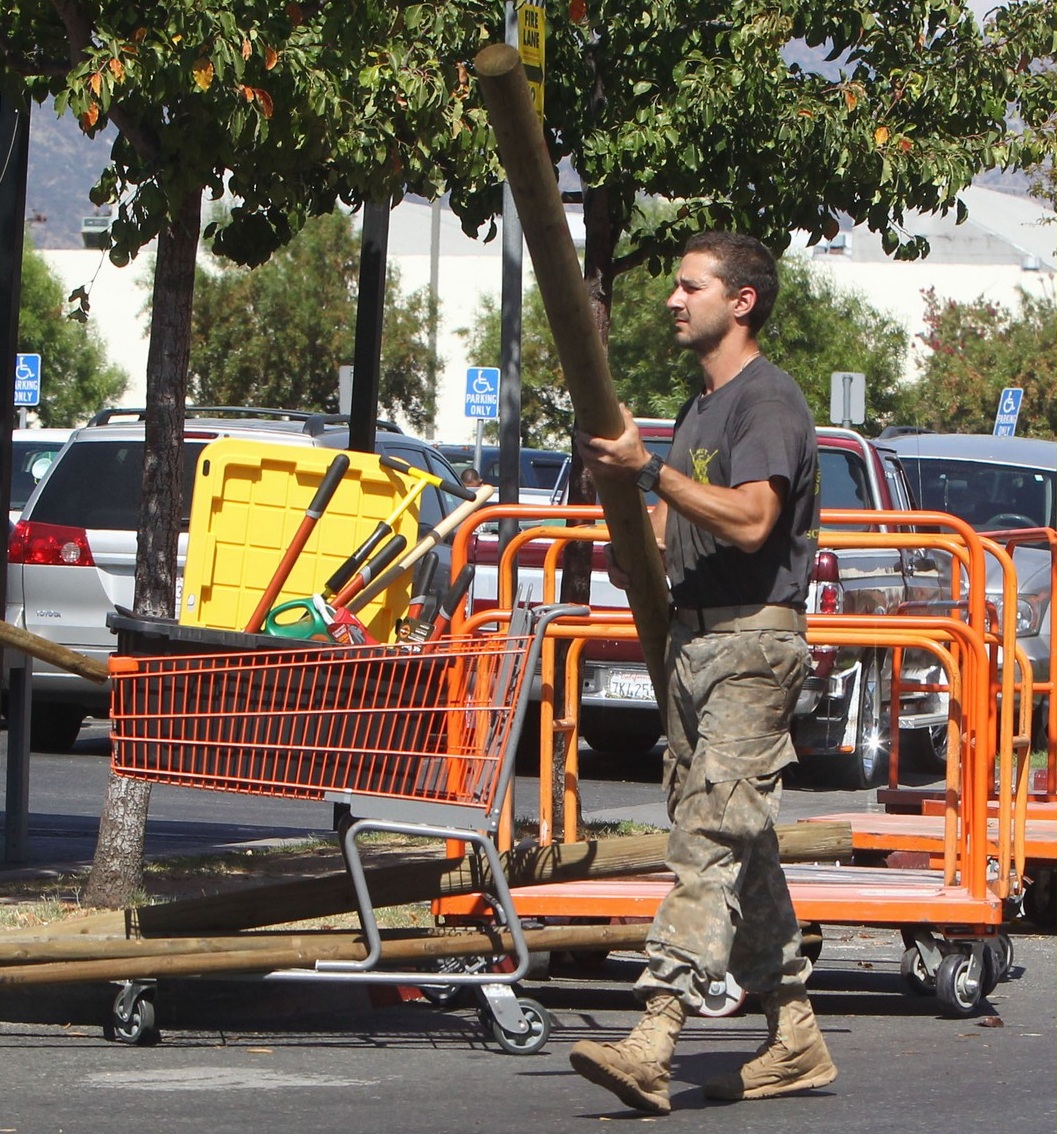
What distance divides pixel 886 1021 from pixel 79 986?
2.50 metres

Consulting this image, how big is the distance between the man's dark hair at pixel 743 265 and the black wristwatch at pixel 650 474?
68cm

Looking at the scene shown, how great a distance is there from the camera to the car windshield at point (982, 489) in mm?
16188

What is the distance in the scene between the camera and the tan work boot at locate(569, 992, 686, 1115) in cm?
493

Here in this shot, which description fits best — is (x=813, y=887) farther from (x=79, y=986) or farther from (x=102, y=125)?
(x=102, y=125)

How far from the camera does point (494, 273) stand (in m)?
60.8

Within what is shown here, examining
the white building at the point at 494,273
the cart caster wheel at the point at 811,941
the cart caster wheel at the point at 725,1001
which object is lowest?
the cart caster wheel at the point at 725,1001

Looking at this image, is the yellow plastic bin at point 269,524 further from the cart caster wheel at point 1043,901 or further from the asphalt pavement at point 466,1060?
the cart caster wheel at point 1043,901

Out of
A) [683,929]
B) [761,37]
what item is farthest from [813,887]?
[761,37]

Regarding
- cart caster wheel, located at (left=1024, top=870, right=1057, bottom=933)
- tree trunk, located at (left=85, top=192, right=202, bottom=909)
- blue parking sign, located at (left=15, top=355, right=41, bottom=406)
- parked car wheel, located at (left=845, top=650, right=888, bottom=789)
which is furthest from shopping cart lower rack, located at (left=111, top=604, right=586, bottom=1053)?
blue parking sign, located at (left=15, top=355, right=41, bottom=406)

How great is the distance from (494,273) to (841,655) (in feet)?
162

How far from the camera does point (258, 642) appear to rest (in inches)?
220

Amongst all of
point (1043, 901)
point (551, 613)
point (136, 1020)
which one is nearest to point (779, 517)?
point (551, 613)

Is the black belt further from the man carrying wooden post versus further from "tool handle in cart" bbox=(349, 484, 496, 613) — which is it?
"tool handle in cart" bbox=(349, 484, 496, 613)

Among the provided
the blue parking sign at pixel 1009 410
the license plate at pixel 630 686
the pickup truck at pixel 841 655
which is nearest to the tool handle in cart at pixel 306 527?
the pickup truck at pixel 841 655
